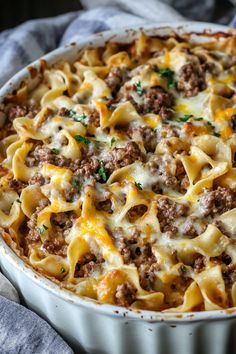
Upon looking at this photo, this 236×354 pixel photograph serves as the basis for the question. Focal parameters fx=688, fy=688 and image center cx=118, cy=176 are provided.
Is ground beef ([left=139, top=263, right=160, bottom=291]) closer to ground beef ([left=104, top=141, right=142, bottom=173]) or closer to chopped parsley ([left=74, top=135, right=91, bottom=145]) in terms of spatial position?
ground beef ([left=104, top=141, right=142, bottom=173])

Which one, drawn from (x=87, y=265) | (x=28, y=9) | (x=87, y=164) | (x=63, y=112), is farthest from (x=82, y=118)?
(x=28, y=9)

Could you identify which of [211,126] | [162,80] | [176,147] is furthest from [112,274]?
[162,80]

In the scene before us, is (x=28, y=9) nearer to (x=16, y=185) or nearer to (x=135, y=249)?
(x=16, y=185)

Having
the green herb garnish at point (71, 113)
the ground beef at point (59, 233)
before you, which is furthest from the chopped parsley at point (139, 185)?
the green herb garnish at point (71, 113)

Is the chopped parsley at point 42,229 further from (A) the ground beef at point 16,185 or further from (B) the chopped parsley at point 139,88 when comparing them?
(B) the chopped parsley at point 139,88

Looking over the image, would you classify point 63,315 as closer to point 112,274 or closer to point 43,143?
point 112,274

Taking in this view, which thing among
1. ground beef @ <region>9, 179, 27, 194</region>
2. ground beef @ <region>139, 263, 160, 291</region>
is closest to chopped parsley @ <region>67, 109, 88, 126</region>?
ground beef @ <region>9, 179, 27, 194</region>
